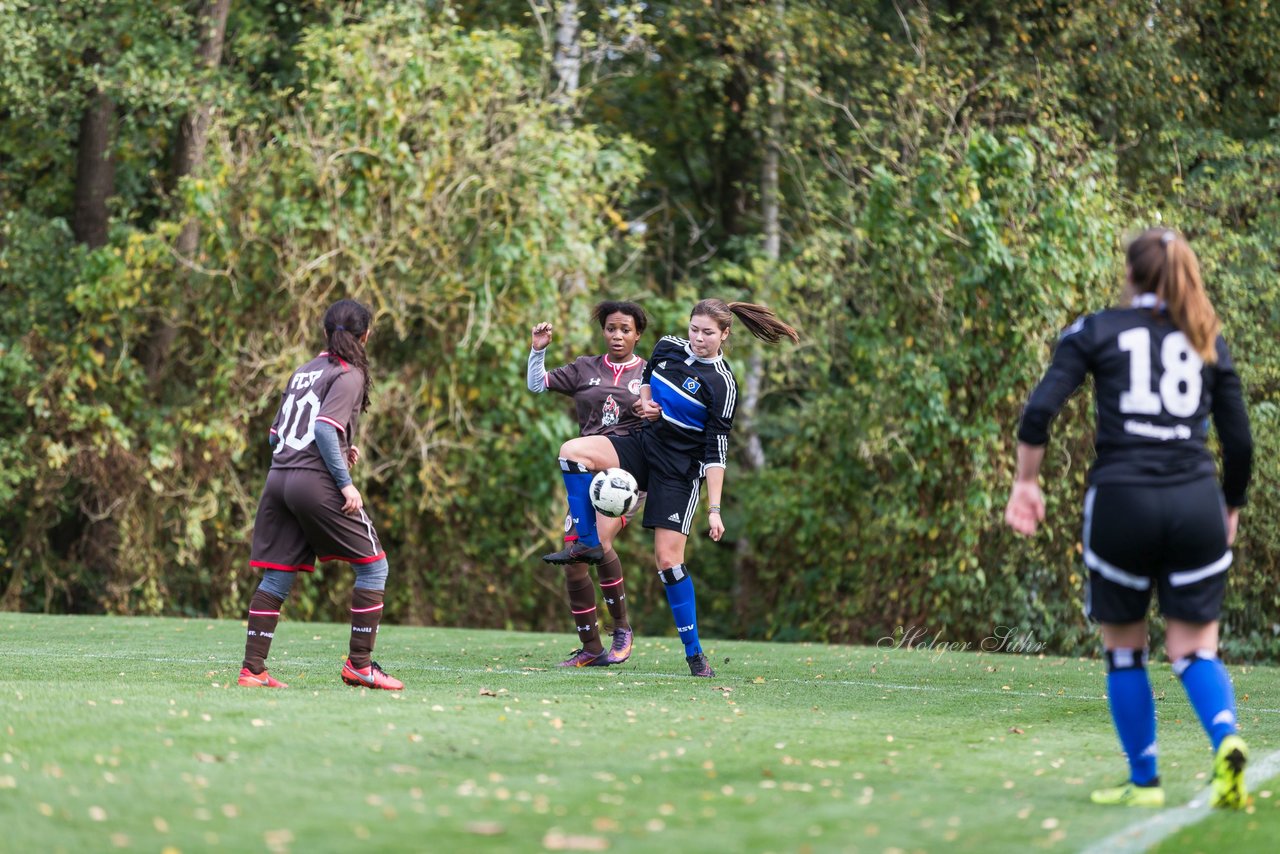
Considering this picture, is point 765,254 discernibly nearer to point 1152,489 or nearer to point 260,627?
point 260,627

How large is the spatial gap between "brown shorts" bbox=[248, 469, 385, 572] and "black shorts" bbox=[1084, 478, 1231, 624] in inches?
141

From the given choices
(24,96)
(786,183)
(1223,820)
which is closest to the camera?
(1223,820)

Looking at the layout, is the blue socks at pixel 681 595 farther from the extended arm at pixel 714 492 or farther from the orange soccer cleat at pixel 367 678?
the orange soccer cleat at pixel 367 678

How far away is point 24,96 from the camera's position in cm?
1686

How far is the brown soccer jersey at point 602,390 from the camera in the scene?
893 cm

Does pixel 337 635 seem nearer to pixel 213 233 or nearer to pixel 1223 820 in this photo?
pixel 213 233

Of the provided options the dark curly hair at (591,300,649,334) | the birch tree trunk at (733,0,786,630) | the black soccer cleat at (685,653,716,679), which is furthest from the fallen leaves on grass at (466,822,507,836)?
the birch tree trunk at (733,0,786,630)

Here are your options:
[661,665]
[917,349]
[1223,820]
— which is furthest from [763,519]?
[1223,820]

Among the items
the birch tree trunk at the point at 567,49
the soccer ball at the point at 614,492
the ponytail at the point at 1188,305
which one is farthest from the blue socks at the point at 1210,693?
the birch tree trunk at the point at 567,49

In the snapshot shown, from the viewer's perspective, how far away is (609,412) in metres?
8.95

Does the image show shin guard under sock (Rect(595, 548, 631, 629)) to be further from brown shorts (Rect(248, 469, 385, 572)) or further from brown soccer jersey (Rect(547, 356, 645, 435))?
brown shorts (Rect(248, 469, 385, 572))

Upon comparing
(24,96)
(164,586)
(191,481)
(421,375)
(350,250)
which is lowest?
(164,586)

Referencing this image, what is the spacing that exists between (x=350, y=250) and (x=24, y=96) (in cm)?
449

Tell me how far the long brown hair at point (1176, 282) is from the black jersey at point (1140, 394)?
5 centimetres
